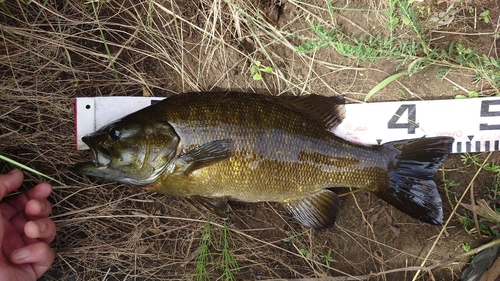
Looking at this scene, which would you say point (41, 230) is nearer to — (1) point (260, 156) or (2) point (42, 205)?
(2) point (42, 205)

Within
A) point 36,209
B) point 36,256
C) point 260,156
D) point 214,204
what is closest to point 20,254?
point 36,256

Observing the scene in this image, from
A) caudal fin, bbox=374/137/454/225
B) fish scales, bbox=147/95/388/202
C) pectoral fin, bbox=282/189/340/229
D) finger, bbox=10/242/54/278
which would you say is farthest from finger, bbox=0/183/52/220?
caudal fin, bbox=374/137/454/225

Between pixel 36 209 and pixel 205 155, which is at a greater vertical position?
pixel 205 155

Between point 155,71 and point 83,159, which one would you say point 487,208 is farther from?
point 83,159

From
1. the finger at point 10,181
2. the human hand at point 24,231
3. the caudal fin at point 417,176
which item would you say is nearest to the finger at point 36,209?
the human hand at point 24,231

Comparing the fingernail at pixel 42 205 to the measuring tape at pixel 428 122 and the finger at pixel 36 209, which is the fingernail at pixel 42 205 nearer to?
the finger at pixel 36 209

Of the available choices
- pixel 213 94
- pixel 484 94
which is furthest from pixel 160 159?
pixel 484 94

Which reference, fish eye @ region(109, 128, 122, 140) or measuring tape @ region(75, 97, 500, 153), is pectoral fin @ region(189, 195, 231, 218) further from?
measuring tape @ region(75, 97, 500, 153)
